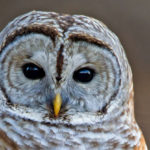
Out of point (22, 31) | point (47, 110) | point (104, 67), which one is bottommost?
point (47, 110)

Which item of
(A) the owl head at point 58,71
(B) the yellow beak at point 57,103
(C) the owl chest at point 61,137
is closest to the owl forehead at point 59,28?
(A) the owl head at point 58,71

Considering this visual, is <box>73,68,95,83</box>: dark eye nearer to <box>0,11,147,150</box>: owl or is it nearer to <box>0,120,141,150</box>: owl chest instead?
<box>0,11,147,150</box>: owl

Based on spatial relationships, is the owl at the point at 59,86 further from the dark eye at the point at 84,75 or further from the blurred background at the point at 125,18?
the blurred background at the point at 125,18

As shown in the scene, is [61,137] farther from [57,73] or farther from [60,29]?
[60,29]

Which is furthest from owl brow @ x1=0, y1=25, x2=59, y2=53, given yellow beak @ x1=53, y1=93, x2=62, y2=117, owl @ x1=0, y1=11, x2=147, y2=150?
yellow beak @ x1=53, y1=93, x2=62, y2=117

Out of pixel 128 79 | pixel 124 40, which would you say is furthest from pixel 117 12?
pixel 128 79

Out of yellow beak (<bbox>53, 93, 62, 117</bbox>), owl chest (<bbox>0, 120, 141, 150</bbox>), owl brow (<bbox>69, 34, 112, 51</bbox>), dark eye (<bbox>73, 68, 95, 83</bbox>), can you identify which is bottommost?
owl chest (<bbox>0, 120, 141, 150</bbox>)

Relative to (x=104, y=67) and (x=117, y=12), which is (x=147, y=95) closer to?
(x=117, y=12)
